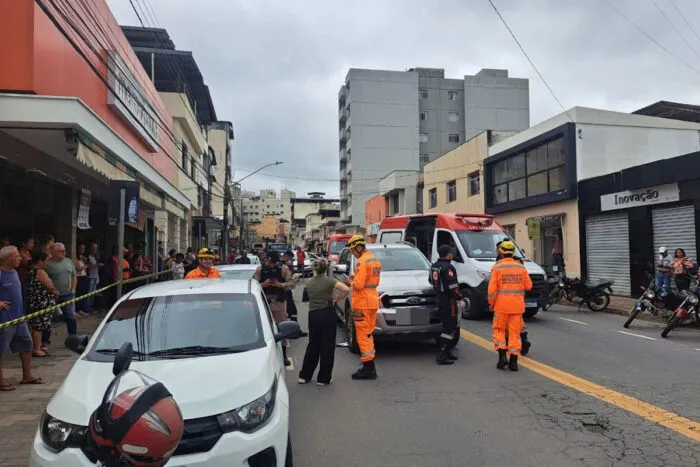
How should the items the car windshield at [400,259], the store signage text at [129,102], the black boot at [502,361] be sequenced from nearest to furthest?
1. the black boot at [502,361]
2. the car windshield at [400,259]
3. the store signage text at [129,102]

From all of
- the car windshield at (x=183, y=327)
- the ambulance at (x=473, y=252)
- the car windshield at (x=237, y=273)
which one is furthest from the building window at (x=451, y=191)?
the car windshield at (x=183, y=327)

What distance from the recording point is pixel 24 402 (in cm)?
578

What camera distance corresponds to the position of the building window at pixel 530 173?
21203mm

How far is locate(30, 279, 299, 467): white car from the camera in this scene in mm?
3039

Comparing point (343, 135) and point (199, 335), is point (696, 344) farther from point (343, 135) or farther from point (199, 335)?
point (343, 135)

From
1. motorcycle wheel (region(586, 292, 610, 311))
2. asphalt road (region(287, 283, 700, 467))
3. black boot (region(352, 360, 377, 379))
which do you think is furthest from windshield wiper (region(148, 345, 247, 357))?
motorcycle wheel (region(586, 292, 610, 311))

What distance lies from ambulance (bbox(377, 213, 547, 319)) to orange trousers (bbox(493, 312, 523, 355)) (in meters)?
4.37

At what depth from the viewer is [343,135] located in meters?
69.1

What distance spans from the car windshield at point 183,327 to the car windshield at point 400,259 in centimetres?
470

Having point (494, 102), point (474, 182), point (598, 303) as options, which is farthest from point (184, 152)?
point (494, 102)

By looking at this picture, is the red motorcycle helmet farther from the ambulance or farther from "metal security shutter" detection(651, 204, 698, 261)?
"metal security shutter" detection(651, 204, 698, 261)

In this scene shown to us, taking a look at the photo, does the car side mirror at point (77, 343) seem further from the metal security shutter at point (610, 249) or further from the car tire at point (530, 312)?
the metal security shutter at point (610, 249)

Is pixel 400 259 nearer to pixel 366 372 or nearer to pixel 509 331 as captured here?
pixel 509 331

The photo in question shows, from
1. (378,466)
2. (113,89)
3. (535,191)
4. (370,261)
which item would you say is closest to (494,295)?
(370,261)
